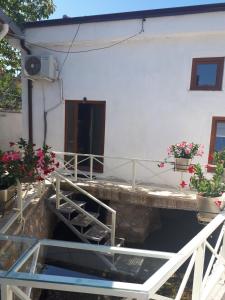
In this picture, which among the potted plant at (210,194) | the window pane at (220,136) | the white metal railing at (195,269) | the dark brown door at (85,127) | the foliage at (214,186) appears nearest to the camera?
the white metal railing at (195,269)

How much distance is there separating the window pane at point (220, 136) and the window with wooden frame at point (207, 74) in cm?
89

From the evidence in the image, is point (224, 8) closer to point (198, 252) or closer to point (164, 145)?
point (164, 145)

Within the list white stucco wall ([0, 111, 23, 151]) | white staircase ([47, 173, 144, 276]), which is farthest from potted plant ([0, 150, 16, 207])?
white stucco wall ([0, 111, 23, 151])

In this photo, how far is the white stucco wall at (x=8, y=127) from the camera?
10246mm

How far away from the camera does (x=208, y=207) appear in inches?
157

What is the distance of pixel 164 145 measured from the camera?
7.16m

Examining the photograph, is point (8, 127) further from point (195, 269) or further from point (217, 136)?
point (195, 269)

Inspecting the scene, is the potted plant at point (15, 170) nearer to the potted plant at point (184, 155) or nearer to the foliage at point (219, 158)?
the foliage at point (219, 158)

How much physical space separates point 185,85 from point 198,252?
547 centimetres

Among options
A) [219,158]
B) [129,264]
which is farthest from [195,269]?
[129,264]

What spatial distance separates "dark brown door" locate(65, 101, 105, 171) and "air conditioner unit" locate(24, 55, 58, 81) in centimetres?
94

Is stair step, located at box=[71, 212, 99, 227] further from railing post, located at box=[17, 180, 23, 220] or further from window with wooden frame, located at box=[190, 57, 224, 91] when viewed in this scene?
window with wooden frame, located at box=[190, 57, 224, 91]

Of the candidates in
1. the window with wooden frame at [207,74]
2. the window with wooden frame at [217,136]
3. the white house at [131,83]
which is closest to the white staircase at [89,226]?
the white house at [131,83]

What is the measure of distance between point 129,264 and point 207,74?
4.71 m
